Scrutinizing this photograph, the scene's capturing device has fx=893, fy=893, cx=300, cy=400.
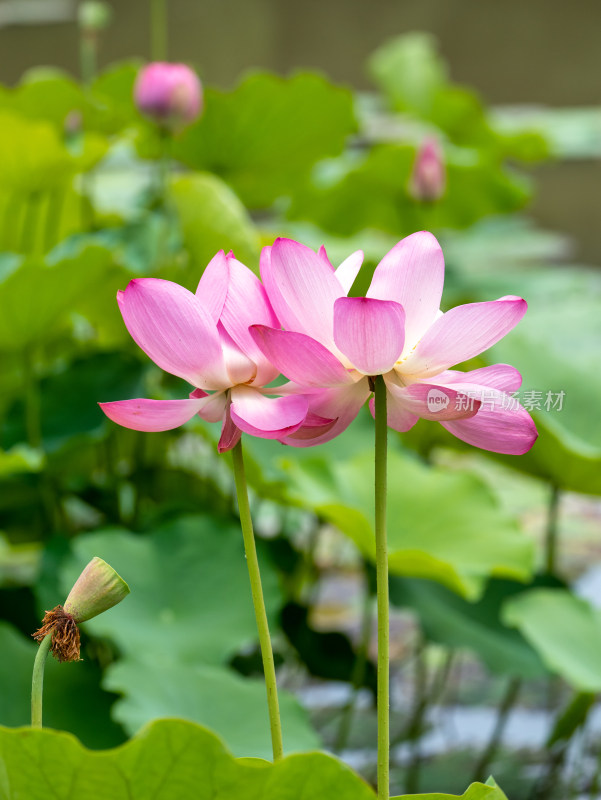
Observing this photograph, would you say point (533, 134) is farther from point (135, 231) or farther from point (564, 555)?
point (135, 231)

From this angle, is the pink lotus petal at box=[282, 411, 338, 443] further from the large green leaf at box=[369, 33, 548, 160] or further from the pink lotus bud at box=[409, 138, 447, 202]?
the large green leaf at box=[369, 33, 548, 160]

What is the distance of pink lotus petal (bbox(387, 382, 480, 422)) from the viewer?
0.85 ft

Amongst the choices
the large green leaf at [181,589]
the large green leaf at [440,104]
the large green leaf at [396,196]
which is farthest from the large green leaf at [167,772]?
the large green leaf at [440,104]

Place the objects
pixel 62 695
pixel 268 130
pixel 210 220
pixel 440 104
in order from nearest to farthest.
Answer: pixel 62 695 → pixel 210 220 → pixel 268 130 → pixel 440 104

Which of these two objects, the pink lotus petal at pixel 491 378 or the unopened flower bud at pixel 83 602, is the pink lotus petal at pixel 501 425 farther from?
the unopened flower bud at pixel 83 602

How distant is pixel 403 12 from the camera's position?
552 cm

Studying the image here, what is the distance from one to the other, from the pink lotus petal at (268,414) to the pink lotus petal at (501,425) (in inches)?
2.0

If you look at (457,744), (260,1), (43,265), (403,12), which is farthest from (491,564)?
(260,1)

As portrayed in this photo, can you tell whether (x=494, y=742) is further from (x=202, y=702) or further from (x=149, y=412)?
(x=149, y=412)

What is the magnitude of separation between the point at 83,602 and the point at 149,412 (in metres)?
0.06

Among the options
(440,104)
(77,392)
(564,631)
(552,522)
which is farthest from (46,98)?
(440,104)

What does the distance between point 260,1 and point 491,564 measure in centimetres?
586

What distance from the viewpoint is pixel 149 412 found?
0.87 ft

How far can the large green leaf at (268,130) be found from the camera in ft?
4.87
